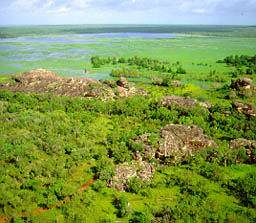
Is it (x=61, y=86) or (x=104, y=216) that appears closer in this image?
(x=104, y=216)

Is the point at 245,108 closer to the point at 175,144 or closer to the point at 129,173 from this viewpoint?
the point at 175,144

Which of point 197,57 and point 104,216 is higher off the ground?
point 197,57

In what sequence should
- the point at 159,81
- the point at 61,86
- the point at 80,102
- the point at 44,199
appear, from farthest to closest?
the point at 159,81 < the point at 61,86 < the point at 80,102 < the point at 44,199

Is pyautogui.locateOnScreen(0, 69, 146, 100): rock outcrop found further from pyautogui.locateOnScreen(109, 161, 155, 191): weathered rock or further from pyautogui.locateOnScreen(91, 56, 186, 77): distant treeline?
pyautogui.locateOnScreen(109, 161, 155, 191): weathered rock

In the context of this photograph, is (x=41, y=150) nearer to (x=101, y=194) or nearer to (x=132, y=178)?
(x=101, y=194)

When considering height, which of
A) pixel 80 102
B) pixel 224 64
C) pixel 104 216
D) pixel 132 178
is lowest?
pixel 104 216

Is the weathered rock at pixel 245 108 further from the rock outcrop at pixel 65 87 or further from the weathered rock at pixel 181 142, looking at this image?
the rock outcrop at pixel 65 87

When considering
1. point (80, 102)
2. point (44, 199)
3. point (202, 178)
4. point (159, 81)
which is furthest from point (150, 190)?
point (159, 81)
